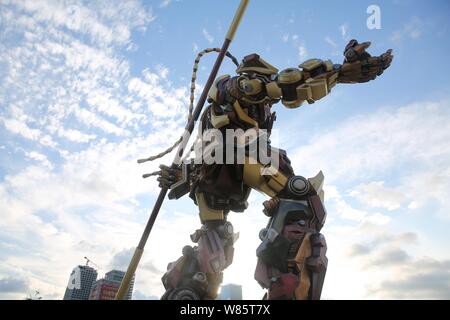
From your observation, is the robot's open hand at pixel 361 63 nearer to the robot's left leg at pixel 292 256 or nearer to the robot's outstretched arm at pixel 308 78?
the robot's outstretched arm at pixel 308 78

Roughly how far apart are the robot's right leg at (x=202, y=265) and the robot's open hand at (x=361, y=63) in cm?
242

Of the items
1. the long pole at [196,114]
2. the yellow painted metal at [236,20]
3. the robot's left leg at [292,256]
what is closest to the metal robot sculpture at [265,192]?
the robot's left leg at [292,256]

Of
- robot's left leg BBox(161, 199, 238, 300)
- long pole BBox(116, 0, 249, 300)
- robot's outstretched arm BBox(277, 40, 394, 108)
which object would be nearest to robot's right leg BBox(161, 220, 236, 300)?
robot's left leg BBox(161, 199, 238, 300)

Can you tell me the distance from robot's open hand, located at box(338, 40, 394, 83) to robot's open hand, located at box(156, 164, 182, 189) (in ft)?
8.01

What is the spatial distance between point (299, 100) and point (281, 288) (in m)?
2.04

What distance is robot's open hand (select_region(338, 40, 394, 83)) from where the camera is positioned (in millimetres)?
3783

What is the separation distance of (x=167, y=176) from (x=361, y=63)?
2.75 metres

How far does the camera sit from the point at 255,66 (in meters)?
4.26

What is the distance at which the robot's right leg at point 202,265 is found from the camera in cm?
411

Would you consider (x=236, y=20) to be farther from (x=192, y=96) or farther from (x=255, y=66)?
(x=192, y=96)
